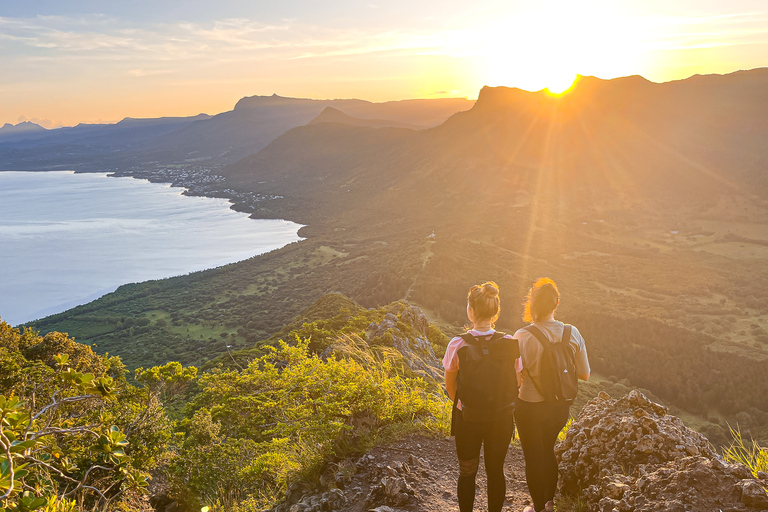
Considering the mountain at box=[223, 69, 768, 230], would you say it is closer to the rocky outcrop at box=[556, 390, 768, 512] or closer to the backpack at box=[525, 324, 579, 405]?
the rocky outcrop at box=[556, 390, 768, 512]

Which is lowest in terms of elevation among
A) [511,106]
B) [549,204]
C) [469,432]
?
[549,204]

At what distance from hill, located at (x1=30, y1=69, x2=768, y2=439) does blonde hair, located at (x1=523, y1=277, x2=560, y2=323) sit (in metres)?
26.1

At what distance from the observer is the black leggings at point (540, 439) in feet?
9.77

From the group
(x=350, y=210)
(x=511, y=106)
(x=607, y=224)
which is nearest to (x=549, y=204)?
(x=607, y=224)

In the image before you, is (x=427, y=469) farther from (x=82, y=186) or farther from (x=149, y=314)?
(x=82, y=186)

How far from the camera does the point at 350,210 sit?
107 meters

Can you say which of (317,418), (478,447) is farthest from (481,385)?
(317,418)

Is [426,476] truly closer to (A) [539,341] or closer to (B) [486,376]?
(B) [486,376]

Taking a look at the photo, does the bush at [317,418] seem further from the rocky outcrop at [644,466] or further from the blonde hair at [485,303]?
the blonde hair at [485,303]

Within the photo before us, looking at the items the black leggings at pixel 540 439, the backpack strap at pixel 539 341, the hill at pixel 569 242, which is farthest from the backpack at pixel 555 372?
the hill at pixel 569 242

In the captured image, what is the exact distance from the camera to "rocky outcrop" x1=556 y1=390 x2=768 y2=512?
2510 mm

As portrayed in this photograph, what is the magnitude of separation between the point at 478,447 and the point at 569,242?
67695mm

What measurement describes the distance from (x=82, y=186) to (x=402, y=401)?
229777 millimetres

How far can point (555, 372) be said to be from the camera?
289 centimetres
